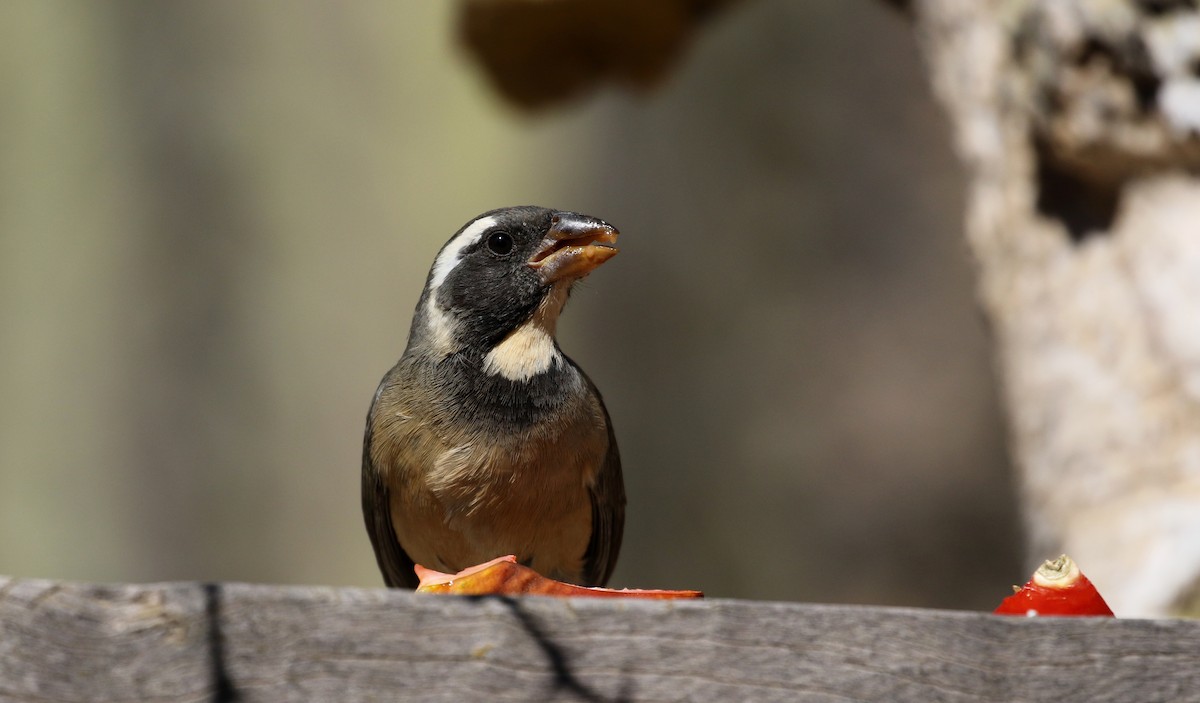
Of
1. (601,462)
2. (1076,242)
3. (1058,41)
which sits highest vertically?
(1058,41)

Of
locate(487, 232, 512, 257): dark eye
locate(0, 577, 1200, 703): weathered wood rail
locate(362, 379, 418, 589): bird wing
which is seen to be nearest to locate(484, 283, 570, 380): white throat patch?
locate(487, 232, 512, 257): dark eye

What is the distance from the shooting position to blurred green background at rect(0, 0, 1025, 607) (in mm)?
6133

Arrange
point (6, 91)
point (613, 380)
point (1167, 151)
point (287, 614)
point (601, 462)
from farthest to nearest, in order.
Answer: point (6, 91) < point (613, 380) < point (1167, 151) < point (601, 462) < point (287, 614)

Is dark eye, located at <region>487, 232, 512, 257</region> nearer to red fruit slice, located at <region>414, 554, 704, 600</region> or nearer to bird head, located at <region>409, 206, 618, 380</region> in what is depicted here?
bird head, located at <region>409, 206, 618, 380</region>

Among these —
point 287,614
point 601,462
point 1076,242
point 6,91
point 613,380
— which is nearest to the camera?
point 287,614

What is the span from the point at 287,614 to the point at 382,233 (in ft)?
16.7

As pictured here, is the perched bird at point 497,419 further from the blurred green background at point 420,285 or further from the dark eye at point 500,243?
the blurred green background at point 420,285

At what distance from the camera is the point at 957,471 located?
20.6 ft

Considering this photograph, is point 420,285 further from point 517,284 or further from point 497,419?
point 497,419

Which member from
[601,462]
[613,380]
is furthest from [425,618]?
[613,380]

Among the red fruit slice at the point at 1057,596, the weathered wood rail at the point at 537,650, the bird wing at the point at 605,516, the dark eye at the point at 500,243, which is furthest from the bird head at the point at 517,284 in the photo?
the weathered wood rail at the point at 537,650

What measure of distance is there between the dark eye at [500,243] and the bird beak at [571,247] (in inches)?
3.0

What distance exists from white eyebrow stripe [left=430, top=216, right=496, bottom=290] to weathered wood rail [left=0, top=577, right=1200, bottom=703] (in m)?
1.83

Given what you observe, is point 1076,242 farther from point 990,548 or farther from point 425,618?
point 425,618
